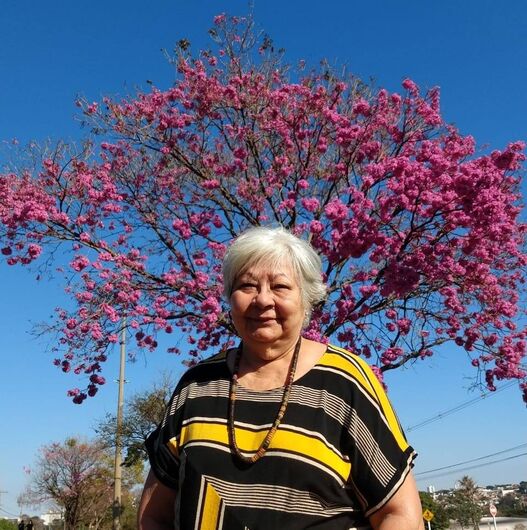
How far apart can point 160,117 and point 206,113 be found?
2.73 feet

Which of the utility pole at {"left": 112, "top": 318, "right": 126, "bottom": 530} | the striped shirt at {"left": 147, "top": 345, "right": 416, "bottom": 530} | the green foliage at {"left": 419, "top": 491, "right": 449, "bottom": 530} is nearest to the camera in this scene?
the striped shirt at {"left": 147, "top": 345, "right": 416, "bottom": 530}

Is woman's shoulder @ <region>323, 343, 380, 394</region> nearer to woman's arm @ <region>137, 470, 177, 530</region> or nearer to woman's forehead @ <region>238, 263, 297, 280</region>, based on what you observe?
woman's forehead @ <region>238, 263, 297, 280</region>

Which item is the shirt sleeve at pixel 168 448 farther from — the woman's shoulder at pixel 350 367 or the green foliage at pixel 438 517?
the green foliage at pixel 438 517

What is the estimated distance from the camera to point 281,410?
1761mm

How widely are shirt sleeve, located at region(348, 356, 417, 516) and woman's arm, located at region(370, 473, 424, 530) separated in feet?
0.06

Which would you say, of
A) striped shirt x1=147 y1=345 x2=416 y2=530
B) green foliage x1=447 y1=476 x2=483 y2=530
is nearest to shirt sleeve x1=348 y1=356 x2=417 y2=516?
striped shirt x1=147 y1=345 x2=416 y2=530

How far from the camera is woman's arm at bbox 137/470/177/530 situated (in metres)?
1.94

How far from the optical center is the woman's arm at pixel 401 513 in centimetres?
167

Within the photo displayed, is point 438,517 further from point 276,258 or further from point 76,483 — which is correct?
point 276,258

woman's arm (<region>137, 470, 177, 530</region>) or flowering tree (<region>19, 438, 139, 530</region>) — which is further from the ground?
flowering tree (<region>19, 438, 139, 530</region>)

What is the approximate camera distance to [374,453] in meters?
1.70

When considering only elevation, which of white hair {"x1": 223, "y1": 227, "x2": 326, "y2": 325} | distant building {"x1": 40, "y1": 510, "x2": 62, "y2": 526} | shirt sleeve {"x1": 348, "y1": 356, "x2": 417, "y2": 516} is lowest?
shirt sleeve {"x1": 348, "y1": 356, "x2": 417, "y2": 516}

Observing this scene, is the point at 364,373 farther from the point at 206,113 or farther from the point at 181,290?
the point at 206,113

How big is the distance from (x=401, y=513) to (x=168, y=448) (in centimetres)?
70
